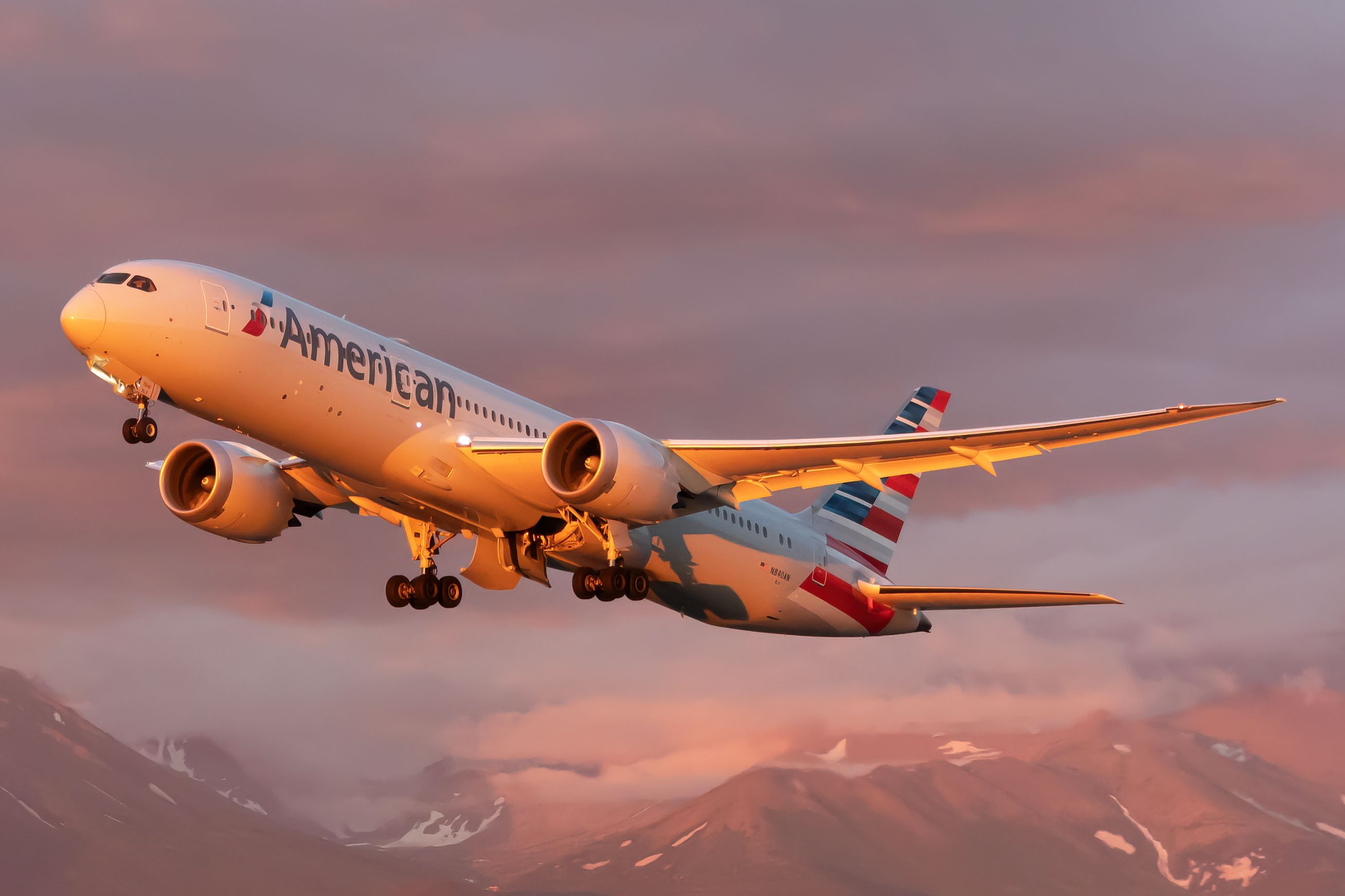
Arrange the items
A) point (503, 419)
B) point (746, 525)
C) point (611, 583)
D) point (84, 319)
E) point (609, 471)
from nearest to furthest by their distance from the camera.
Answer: point (84, 319) → point (609, 471) → point (503, 419) → point (611, 583) → point (746, 525)

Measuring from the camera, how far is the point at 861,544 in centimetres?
5447

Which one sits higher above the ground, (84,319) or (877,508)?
(84,319)

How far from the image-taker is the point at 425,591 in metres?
43.1

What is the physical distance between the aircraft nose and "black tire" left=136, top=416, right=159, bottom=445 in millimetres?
2024

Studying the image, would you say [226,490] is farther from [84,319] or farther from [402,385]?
[84,319]

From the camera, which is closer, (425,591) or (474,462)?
(474,462)

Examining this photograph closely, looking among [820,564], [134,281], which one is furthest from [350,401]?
[820,564]

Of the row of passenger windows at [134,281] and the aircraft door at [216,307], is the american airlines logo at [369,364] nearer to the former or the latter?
the aircraft door at [216,307]

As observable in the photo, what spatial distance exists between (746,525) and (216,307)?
17.5 m

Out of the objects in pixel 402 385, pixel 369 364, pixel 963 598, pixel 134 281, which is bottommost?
pixel 963 598

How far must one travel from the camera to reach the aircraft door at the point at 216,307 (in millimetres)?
33625

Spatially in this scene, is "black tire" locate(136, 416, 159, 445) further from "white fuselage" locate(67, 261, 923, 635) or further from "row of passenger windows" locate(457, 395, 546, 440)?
"row of passenger windows" locate(457, 395, 546, 440)

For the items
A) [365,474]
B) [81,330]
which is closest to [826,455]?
[365,474]

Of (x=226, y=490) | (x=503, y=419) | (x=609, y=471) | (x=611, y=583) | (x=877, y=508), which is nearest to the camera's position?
(x=609, y=471)
